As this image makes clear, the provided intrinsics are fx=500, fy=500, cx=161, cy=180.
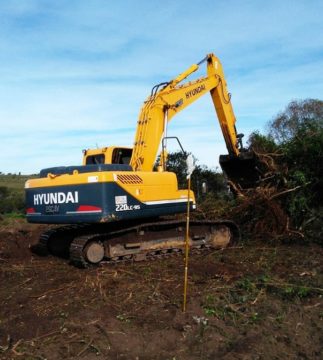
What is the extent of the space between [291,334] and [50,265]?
5.48m

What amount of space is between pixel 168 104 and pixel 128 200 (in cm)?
259

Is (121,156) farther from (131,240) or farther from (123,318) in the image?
(123,318)

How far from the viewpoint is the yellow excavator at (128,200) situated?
29.2 feet

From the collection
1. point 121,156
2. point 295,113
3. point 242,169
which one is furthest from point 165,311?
point 295,113

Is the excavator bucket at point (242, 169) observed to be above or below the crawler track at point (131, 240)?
above

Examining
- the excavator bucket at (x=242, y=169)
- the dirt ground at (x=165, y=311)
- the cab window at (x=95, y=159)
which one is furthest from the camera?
the excavator bucket at (x=242, y=169)

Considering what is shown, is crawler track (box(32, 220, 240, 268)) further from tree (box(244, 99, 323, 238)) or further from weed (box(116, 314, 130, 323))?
weed (box(116, 314, 130, 323))

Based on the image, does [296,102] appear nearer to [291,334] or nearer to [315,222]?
[315,222]

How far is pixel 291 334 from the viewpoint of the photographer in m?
5.50

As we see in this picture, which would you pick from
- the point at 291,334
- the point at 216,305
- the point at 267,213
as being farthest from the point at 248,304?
the point at 267,213

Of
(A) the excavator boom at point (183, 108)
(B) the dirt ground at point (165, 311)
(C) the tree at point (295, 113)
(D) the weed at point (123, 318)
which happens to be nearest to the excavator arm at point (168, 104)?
(A) the excavator boom at point (183, 108)

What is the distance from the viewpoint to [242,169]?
42.2ft

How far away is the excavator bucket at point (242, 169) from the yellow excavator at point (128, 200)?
182 centimetres

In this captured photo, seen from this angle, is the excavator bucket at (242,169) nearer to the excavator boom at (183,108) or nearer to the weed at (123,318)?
the excavator boom at (183,108)
